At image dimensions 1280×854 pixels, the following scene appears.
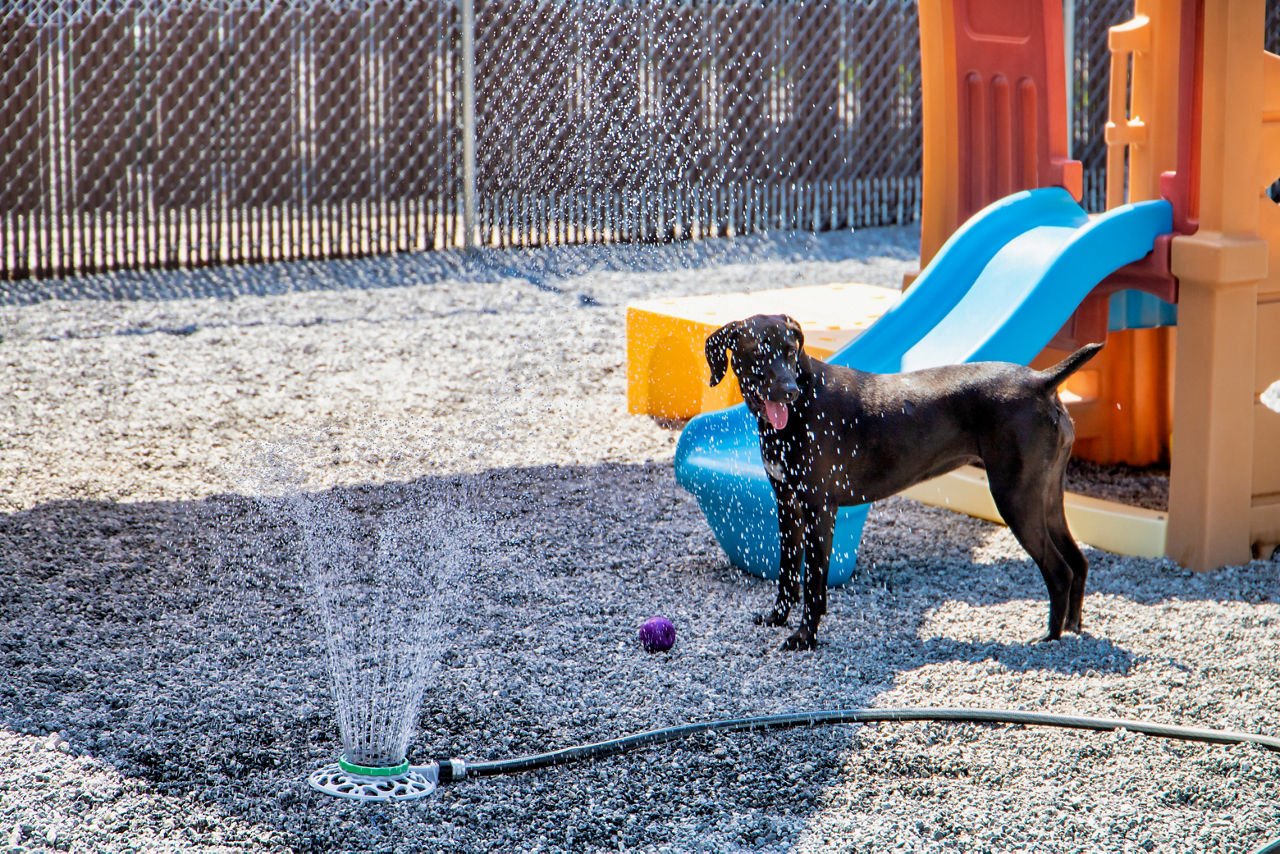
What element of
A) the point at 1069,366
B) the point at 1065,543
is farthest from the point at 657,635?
the point at 1069,366

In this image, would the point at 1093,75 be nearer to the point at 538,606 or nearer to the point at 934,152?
the point at 934,152

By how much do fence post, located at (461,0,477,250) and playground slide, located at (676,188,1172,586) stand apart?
657cm

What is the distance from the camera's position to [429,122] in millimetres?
11164

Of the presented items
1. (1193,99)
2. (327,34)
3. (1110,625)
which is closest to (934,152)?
(1193,99)

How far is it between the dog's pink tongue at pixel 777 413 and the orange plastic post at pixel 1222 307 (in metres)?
1.61

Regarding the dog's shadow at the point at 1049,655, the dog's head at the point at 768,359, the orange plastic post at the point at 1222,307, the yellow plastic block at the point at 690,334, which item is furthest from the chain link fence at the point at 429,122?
the dog's shadow at the point at 1049,655

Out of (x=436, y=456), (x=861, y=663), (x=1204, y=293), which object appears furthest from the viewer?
(x=436, y=456)

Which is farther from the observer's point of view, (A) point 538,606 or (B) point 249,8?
(B) point 249,8

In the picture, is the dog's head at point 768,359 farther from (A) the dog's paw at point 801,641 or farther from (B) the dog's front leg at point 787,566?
(A) the dog's paw at point 801,641

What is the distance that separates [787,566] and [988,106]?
2.37 m

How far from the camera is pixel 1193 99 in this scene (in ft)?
15.2

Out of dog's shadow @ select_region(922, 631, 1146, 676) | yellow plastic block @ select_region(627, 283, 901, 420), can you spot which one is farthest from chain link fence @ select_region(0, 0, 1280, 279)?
dog's shadow @ select_region(922, 631, 1146, 676)

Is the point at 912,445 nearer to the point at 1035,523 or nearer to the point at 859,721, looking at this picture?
the point at 1035,523

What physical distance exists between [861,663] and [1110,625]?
825mm
